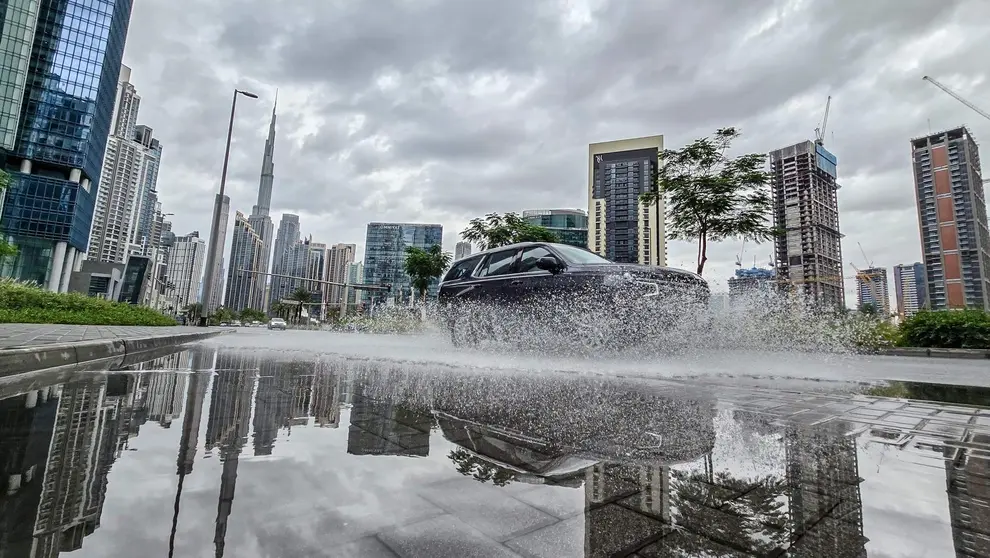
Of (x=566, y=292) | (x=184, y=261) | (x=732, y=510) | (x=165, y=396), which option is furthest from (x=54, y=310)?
(x=184, y=261)

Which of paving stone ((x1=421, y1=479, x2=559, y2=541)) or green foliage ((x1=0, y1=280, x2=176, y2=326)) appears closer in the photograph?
paving stone ((x1=421, y1=479, x2=559, y2=541))

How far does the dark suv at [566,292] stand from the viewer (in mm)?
5969

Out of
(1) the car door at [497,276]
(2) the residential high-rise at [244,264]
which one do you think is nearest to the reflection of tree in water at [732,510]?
(1) the car door at [497,276]

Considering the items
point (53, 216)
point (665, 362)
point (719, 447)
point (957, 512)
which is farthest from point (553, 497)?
point (53, 216)

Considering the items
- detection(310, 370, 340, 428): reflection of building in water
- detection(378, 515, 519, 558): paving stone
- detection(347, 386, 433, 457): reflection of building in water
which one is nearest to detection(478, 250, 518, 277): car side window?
detection(310, 370, 340, 428): reflection of building in water

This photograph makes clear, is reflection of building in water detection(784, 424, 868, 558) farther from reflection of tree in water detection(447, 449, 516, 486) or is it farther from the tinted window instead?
the tinted window

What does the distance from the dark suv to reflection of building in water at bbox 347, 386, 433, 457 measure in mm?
3740

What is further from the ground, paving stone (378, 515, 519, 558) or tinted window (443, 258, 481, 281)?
tinted window (443, 258, 481, 281)

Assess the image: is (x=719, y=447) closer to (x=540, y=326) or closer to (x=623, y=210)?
(x=540, y=326)

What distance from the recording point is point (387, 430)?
8.04 ft

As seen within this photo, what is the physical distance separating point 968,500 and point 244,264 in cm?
Result: 11265

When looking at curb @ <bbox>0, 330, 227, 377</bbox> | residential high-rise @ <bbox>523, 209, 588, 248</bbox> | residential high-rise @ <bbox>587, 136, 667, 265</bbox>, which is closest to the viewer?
curb @ <bbox>0, 330, 227, 377</bbox>

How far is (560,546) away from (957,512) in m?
1.34

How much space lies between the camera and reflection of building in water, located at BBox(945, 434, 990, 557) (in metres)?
1.23
